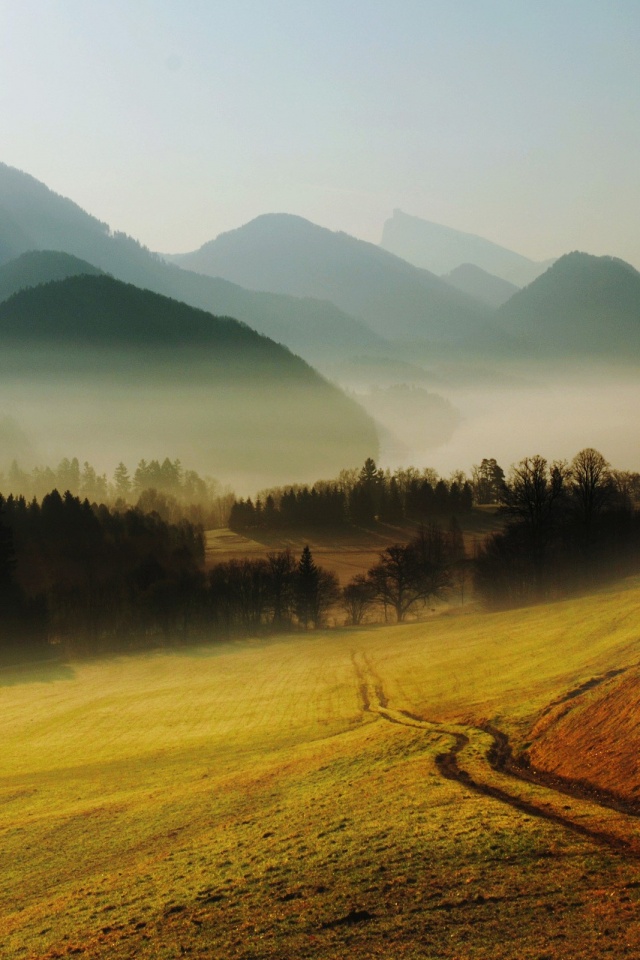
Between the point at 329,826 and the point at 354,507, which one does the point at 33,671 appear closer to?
the point at 329,826

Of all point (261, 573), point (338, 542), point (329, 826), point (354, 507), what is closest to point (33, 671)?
point (261, 573)

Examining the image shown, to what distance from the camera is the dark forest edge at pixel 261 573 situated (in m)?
80.0

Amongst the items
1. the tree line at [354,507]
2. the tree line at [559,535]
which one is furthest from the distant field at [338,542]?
the tree line at [559,535]

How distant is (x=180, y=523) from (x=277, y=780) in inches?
4159

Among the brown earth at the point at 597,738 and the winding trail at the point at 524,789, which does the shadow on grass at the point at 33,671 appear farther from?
the brown earth at the point at 597,738

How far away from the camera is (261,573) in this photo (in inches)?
3607

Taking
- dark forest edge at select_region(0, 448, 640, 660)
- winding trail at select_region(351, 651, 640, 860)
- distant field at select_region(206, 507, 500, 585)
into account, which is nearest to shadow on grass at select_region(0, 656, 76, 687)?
dark forest edge at select_region(0, 448, 640, 660)

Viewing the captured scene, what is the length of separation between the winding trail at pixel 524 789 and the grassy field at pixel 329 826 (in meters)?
0.11

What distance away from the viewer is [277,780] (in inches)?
1072

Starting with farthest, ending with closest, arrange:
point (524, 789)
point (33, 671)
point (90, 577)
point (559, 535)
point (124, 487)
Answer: point (124, 487) < point (90, 577) < point (559, 535) < point (33, 671) < point (524, 789)

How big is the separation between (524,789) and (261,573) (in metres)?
70.1

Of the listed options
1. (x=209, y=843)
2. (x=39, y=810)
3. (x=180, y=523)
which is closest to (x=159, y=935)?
(x=209, y=843)

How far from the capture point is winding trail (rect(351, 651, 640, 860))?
61.8ft

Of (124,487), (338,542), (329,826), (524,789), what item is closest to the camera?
(329,826)
